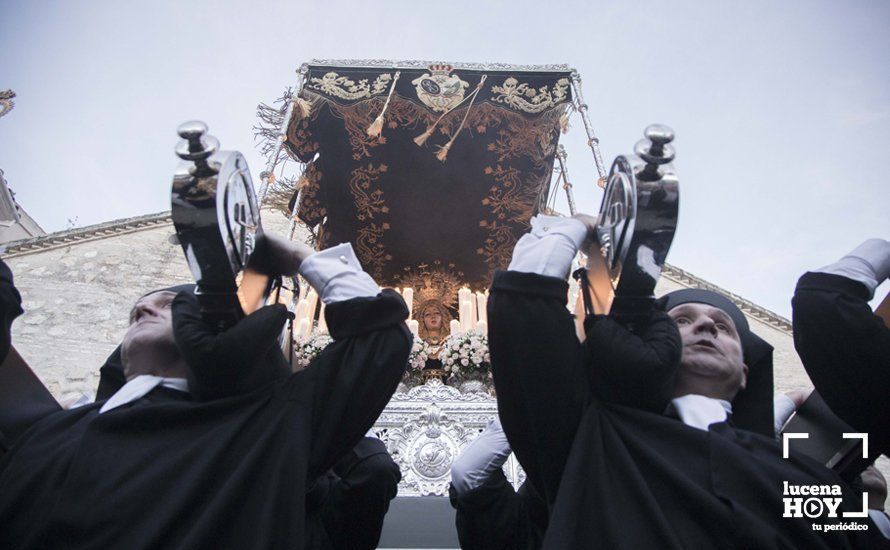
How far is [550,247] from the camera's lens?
5.22ft

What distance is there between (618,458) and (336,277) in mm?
875

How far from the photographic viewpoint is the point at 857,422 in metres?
1.67

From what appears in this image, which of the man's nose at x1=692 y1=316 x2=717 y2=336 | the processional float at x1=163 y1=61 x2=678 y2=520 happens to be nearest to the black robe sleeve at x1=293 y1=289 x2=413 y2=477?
the man's nose at x1=692 y1=316 x2=717 y2=336

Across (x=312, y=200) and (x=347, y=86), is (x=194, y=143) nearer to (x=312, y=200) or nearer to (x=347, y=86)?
(x=347, y=86)

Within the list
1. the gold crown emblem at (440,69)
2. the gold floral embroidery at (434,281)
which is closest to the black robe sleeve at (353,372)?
the gold crown emblem at (440,69)

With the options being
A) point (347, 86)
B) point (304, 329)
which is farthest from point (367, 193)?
point (304, 329)

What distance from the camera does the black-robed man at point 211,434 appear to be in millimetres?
1342

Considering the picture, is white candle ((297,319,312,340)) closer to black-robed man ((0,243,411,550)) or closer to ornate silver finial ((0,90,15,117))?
ornate silver finial ((0,90,15,117))

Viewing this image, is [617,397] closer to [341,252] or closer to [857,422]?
[857,422]

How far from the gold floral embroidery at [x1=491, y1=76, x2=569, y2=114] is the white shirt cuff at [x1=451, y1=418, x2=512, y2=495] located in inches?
128

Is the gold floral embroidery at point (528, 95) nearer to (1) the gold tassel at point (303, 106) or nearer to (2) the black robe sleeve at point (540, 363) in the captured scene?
(1) the gold tassel at point (303, 106)

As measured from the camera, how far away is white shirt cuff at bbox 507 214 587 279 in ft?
5.09

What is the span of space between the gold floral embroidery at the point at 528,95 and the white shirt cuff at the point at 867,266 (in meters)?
3.13

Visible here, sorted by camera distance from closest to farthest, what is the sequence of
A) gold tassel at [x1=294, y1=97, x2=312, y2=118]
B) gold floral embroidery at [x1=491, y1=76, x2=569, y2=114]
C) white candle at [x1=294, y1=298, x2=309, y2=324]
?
gold tassel at [x1=294, y1=97, x2=312, y2=118] < gold floral embroidery at [x1=491, y1=76, x2=569, y2=114] < white candle at [x1=294, y1=298, x2=309, y2=324]
